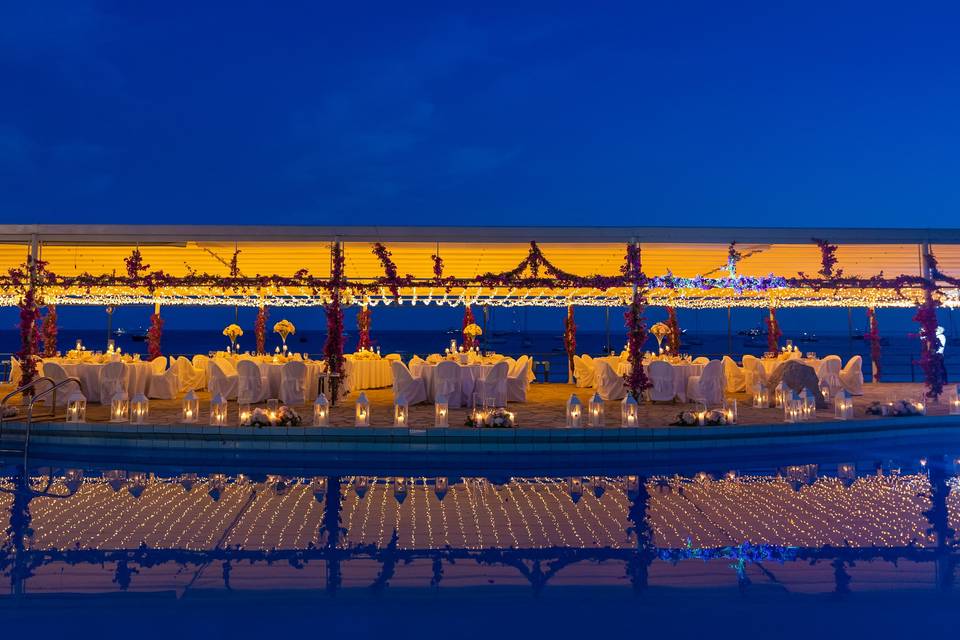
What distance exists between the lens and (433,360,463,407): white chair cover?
31.7 feet

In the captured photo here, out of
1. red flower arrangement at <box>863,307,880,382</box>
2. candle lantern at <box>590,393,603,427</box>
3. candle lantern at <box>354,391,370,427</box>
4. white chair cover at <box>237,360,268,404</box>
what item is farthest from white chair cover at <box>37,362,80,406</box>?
red flower arrangement at <box>863,307,880,382</box>

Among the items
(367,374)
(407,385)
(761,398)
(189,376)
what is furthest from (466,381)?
(189,376)

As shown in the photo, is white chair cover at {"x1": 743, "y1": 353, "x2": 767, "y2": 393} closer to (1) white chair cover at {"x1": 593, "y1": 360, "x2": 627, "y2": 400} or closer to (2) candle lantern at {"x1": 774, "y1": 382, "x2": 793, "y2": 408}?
(2) candle lantern at {"x1": 774, "y1": 382, "x2": 793, "y2": 408}

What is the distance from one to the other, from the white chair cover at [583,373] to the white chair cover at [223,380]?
773 cm

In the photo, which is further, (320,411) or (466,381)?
(466,381)

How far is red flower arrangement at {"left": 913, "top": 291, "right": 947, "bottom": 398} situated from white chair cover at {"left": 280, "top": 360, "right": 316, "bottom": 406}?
9957 millimetres

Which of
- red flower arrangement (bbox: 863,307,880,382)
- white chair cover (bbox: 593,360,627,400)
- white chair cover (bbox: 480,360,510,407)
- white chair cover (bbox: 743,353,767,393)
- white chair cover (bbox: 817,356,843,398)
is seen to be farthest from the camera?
red flower arrangement (bbox: 863,307,880,382)

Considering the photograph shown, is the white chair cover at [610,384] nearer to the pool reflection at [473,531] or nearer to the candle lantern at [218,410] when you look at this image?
the pool reflection at [473,531]

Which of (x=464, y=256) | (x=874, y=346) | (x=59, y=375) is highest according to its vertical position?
(x=464, y=256)

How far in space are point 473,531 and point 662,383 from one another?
7.14 metres

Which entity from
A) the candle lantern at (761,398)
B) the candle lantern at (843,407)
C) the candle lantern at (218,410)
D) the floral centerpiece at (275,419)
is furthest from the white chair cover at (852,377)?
the candle lantern at (218,410)

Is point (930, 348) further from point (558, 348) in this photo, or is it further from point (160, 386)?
point (558, 348)

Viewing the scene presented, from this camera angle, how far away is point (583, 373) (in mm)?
14812

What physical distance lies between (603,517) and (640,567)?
1.04 m
